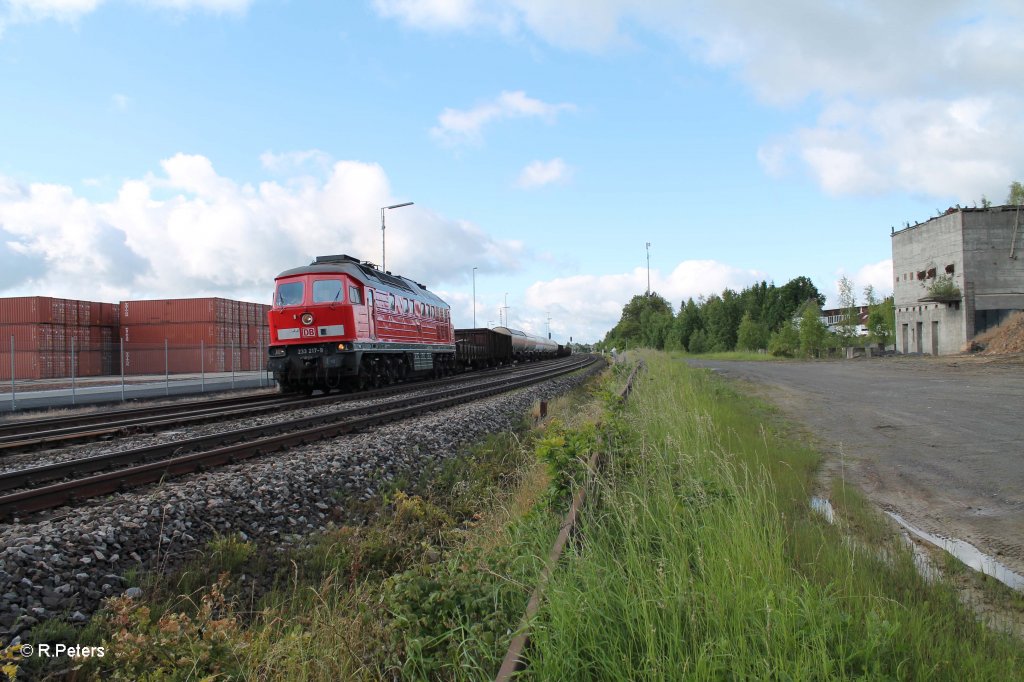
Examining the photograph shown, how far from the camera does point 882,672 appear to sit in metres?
2.29

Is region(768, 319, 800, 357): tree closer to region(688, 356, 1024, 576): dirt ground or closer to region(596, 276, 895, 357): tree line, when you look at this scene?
region(596, 276, 895, 357): tree line

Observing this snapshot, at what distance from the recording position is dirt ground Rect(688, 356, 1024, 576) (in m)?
5.34

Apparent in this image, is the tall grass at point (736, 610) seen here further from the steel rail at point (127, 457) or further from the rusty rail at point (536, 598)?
the steel rail at point (127, 457)

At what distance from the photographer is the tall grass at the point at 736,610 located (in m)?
2.31

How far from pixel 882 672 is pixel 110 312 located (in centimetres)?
4868

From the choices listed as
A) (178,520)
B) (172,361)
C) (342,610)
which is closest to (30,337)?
(172,361)

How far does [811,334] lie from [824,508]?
5361 cm

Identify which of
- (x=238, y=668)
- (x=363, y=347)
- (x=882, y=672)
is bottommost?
(x=238, y=668)

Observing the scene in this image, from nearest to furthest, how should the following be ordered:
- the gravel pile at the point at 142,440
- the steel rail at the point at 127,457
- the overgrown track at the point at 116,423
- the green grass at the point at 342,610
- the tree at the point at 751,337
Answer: the green grass at the point at 342,610
the steel rail at the point at 127,457
the gravel pile at the point at 142,440
the overgrown track at the point at 116,423
the tree at the point at 751,337

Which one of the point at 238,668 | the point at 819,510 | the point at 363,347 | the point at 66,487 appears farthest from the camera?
the point at 363,347

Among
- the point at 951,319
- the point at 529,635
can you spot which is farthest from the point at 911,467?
the point at 951,319

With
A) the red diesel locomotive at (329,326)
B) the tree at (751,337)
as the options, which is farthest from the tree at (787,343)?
the red diesel locomotive at (329,326)

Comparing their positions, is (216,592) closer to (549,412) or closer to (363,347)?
(549,412)

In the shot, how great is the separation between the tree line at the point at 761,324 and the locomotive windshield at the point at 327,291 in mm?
47943
